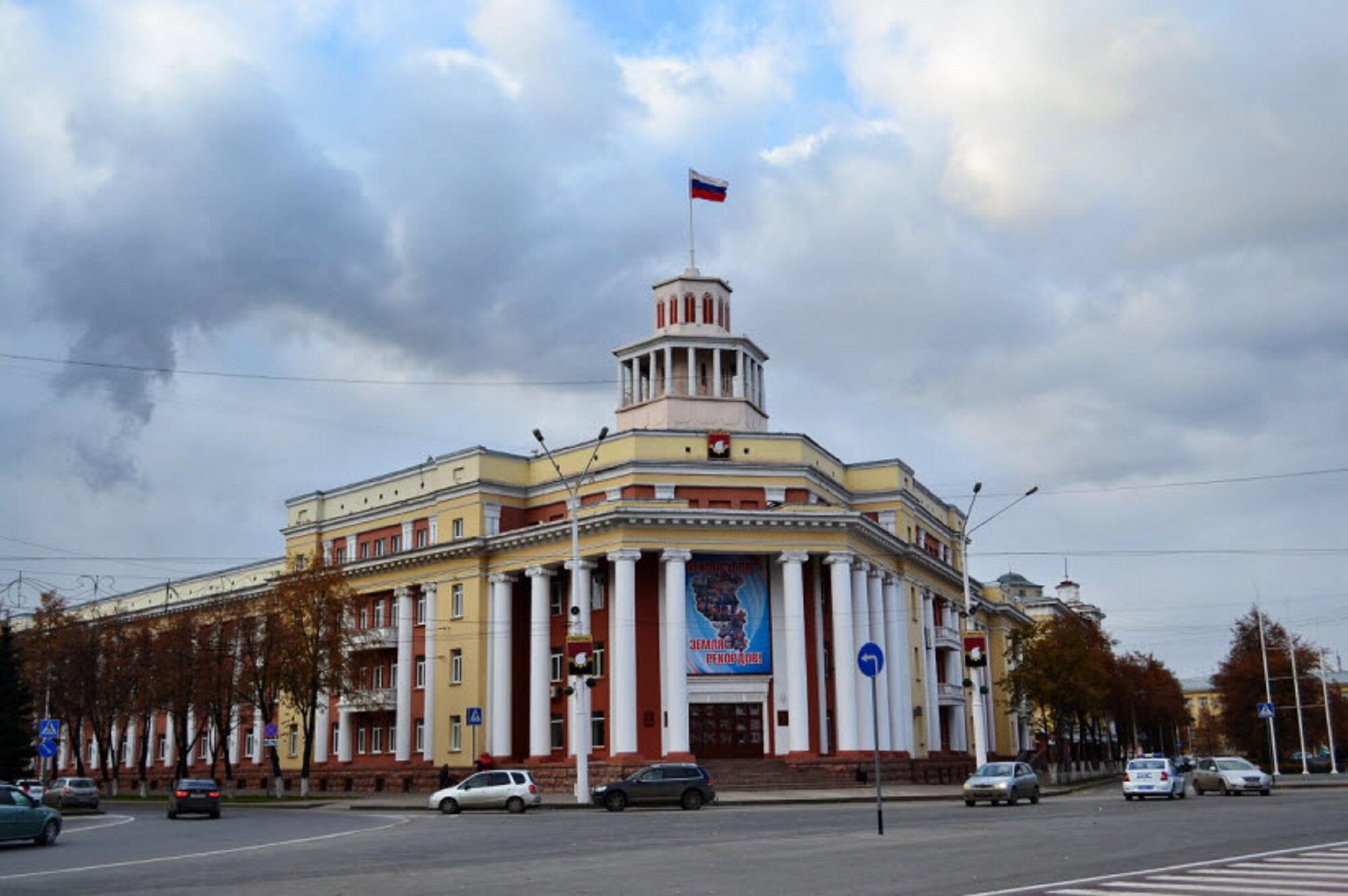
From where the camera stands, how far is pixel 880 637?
6619cm

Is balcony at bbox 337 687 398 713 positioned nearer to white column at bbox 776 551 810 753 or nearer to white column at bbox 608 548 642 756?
white column at bbox 608 548 642 756

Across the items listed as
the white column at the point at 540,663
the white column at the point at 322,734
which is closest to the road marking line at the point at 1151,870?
the white column at the point at 540,663

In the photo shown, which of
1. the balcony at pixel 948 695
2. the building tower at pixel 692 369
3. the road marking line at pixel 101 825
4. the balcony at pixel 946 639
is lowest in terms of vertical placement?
the road marking line at pixel 101 825

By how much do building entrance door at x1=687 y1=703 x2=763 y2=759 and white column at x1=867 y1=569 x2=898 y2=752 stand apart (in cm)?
707

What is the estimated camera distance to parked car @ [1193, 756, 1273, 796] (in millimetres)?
45344

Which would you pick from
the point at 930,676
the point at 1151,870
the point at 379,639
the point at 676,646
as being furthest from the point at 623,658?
the point at 1151,870

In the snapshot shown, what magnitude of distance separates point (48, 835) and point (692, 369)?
145ft

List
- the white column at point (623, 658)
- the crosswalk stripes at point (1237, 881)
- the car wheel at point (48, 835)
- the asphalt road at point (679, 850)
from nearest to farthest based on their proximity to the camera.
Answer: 1. the crosswalk stripes at point (1237, 881)
2. the asphalt road at point (679, 850)
3. the car wheel at point (48, 835)
4. the white column at point (623, 658)

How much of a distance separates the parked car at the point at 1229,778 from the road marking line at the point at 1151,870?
24.9 m

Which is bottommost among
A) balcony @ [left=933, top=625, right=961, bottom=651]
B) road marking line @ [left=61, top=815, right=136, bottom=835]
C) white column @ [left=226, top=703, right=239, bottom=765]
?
road marking line @ [left=61, top=815, right=136, bottom=835]

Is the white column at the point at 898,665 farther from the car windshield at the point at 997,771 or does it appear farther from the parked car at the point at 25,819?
the parked car at the point at 25,819

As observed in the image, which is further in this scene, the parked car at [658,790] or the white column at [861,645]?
the white column at [861,645]

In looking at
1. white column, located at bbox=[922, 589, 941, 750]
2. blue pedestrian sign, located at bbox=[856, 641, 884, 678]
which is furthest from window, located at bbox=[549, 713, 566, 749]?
blue pedestrian sign, located at bbox=[856, 641, 884, 678]

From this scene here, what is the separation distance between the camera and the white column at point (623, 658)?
57656 mm
